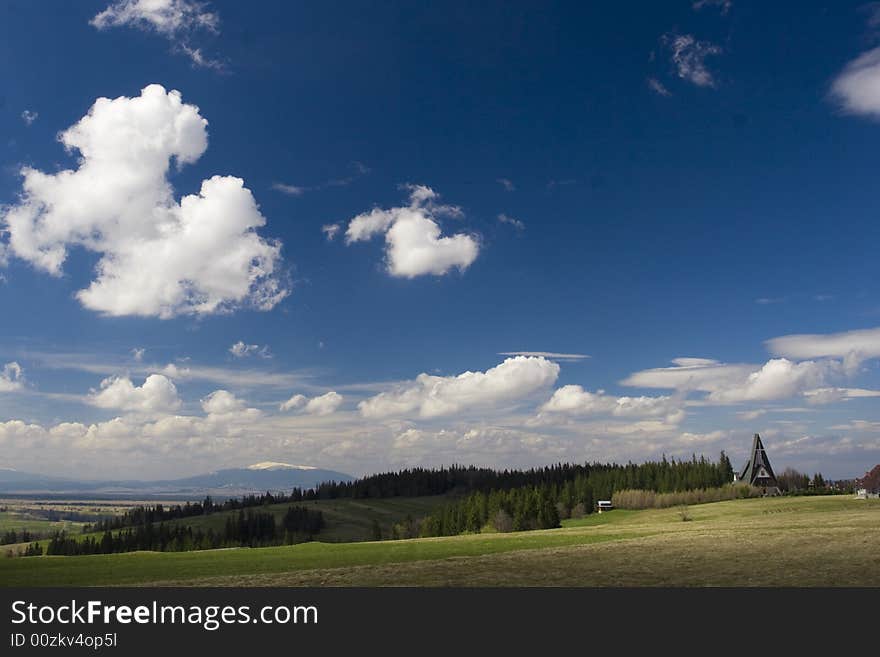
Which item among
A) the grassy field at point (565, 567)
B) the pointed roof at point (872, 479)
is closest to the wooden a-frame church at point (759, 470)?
the pointed roof at point (872, 479)

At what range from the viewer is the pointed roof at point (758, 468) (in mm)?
176125

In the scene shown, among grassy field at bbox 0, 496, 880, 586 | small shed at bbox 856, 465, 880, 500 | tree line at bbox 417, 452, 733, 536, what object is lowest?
tree line at bbox 417, 452, 733, 536

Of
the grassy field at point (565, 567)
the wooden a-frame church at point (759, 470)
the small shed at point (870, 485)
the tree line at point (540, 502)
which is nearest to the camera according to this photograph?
the grassy field at point (565, 567)

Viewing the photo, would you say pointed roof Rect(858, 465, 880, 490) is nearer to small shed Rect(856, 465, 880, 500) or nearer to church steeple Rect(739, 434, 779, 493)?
small shed Rect(856, 465, 880, 500)

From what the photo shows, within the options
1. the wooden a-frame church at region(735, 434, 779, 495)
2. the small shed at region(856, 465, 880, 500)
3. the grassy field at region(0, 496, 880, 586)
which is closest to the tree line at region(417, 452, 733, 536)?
the wooden a-frame church at region(735, 434, 779, 495)

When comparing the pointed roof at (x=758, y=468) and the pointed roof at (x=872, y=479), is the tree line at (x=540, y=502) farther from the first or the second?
the pointed roof at (x=872, y=479)

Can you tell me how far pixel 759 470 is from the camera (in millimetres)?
178375

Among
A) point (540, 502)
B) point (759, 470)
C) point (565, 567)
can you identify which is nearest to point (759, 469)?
point (759, 470)

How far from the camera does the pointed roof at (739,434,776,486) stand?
578 ft
